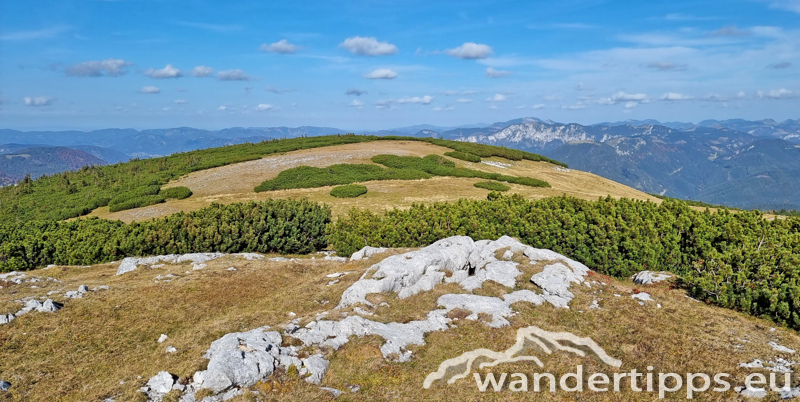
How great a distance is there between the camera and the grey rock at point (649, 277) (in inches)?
696

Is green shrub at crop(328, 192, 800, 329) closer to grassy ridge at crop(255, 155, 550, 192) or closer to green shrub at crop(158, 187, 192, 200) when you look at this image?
grassy ridge at crop(255, 155, 550, 192)

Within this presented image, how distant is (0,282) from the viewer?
1708 cm

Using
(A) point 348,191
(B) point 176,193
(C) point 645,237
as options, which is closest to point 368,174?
(A) point 348,191

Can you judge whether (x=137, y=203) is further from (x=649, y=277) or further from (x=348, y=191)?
(x=649, y=277)

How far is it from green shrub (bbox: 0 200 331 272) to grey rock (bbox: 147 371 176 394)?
1619cm

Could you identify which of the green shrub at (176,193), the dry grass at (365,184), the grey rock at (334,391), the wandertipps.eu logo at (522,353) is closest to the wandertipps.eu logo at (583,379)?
the wandertipps.eu logo at (522,353)

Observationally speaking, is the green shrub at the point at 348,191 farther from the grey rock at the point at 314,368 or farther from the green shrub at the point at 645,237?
the grey rock at the point at 314,368

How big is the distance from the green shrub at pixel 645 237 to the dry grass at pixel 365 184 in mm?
11628

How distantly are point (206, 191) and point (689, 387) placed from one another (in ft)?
154

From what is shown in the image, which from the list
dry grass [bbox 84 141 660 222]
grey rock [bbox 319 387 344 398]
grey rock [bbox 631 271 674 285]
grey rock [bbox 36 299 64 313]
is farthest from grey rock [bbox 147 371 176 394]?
dry grass [bbox 84 141 660 222]

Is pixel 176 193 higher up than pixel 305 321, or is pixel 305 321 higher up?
pixel 176 193

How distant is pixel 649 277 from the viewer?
59.2 feet

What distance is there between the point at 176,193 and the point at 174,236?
22.9 meters

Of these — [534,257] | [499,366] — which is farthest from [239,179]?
[499,366]
